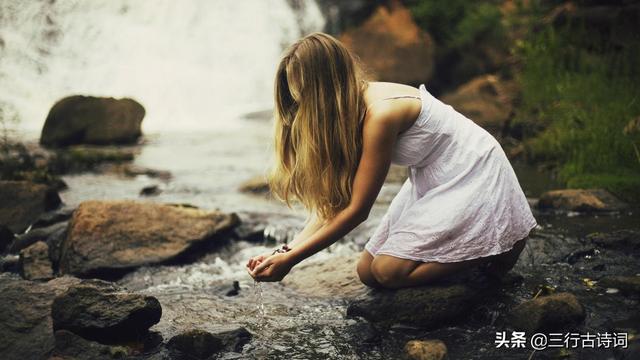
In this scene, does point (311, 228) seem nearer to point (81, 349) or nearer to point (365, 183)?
point (365, 183)

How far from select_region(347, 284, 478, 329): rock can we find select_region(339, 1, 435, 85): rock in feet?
31.1

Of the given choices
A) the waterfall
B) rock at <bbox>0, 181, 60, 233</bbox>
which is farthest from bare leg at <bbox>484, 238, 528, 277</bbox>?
the waterfall

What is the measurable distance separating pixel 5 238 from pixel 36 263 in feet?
2.40

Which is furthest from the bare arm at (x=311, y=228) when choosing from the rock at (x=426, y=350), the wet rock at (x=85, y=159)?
the wet rock at (x=85, y=159)

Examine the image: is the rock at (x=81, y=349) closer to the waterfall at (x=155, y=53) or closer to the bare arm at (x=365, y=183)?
the bare arm at (x=365, y=183)

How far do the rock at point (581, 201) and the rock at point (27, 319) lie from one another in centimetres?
382

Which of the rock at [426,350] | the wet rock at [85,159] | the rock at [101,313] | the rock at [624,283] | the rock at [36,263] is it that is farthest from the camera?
the wet rock at [85,159]

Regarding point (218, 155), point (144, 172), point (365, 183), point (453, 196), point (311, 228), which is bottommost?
point (218, 155)

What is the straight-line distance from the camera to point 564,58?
8078 millimetres

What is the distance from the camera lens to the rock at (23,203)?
559 centimetres

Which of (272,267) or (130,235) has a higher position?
(272,267)

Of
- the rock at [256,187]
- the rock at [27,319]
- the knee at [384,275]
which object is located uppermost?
the knee at [384,275]

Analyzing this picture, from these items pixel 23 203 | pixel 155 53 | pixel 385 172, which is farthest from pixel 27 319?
pixel 155 53

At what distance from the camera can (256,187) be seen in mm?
7039
